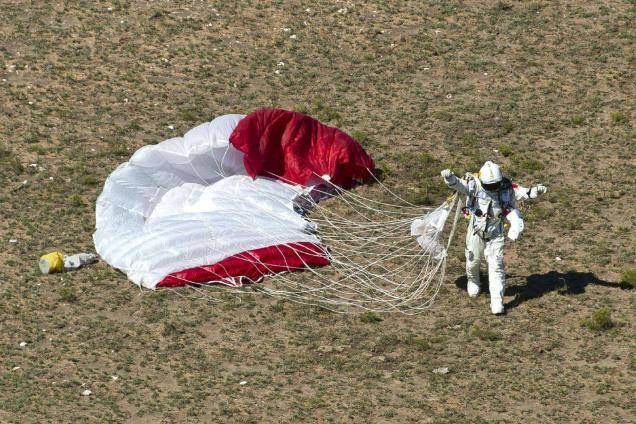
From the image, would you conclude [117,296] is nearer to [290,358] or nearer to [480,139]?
[290,358]

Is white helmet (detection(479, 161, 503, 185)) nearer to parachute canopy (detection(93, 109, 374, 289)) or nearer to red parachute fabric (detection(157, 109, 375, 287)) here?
parachute canopy (detection(93, 109, 374, 289))

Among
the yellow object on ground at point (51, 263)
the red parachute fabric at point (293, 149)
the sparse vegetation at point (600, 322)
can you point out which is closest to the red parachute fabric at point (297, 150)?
the red parachute fabric at point (293, 149)

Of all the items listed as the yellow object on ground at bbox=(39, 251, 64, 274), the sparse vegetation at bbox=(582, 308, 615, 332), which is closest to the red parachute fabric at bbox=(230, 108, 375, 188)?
the yellow object on ground at bbox=(39, 251, 64, 274)

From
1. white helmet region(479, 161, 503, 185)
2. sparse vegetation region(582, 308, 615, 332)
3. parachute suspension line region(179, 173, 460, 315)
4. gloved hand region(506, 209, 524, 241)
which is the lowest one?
parachute suspension line region(179, 173, 460, 315)

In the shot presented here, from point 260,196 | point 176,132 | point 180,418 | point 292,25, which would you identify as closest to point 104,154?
point 176,132

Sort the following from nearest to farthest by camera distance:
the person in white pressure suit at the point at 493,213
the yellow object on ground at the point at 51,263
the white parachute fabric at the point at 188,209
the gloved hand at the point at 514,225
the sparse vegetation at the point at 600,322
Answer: the sparse vegetation at the point at 600,322 < the gloved hand at the point at 514,225 < the person in white pressure suit at the point at 493,213 < the white parachute fabric at the point at 188,209 < the yellow object on ground at the point at 51,263

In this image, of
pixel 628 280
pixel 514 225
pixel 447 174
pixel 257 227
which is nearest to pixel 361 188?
pixel 257 227

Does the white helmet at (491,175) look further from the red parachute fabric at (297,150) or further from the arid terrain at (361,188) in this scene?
the red parachute fabric at (297,150)
